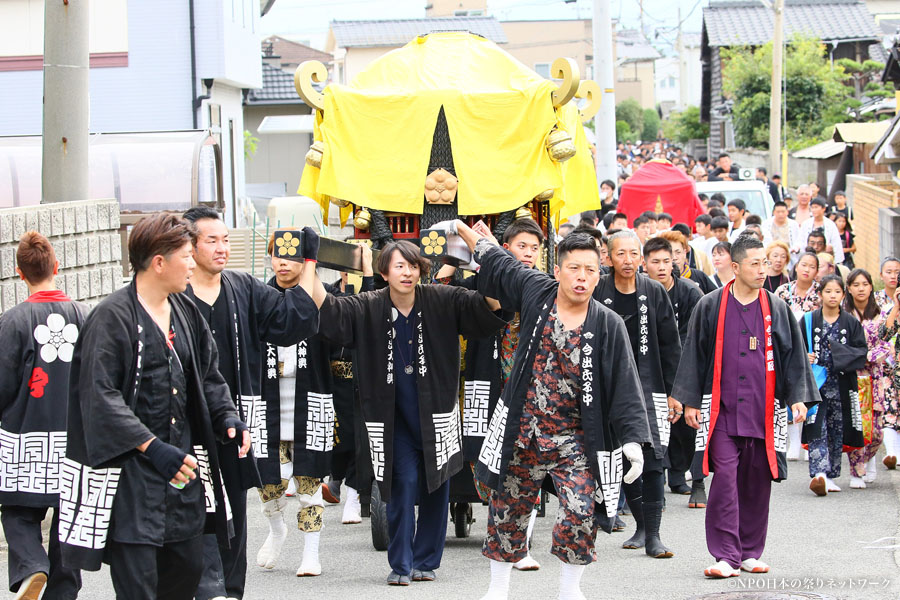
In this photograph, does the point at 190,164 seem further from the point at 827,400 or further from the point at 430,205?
the point at 827,400

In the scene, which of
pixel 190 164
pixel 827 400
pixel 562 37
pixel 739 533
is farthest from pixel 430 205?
pixel 562 37

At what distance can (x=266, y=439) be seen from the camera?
7.14 metres

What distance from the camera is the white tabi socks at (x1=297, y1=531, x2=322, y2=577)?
7.51m

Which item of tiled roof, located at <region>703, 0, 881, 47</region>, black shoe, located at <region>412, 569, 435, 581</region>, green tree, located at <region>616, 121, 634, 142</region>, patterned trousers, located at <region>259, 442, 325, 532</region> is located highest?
tiled roof, located at <region>703, 0, 881, 47</region>

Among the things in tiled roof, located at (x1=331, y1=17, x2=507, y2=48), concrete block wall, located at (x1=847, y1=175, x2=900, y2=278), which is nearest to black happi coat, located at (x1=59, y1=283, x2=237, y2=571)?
concrete block wall, located at (x1=847, y1=175, x2=900, y2=278)

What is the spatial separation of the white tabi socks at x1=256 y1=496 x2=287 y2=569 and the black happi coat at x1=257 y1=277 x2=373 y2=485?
12.1 inches

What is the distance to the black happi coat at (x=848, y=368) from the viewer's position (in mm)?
10133

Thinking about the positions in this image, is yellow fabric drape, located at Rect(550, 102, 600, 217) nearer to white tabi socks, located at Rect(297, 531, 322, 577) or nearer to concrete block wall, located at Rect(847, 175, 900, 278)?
white tabi socks, located at Rect(297, 531, 322, 577)

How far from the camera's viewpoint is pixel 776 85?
3023cm

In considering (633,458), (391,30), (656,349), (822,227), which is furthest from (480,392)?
(391,30)

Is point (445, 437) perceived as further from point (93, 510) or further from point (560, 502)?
point (93, 510)

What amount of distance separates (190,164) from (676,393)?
9.28 meters

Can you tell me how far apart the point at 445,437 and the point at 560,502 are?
1.18 m

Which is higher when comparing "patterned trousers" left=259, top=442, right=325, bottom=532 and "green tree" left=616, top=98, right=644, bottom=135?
"green tree" left=616, top=98, right=644, bottom=135
